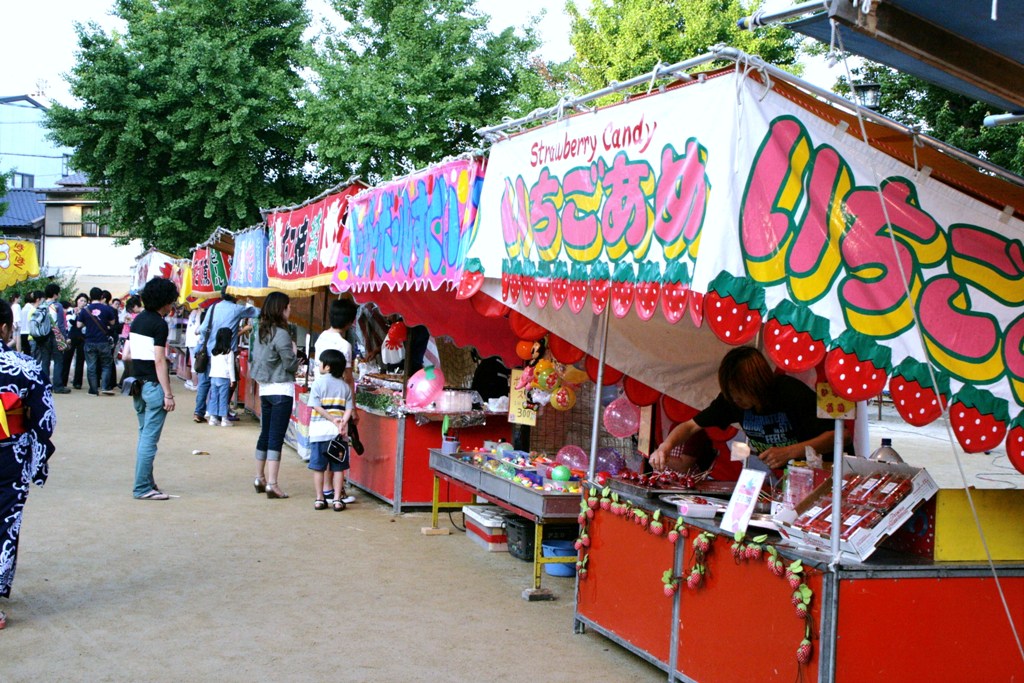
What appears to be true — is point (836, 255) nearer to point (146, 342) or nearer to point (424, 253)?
point (424, 253)

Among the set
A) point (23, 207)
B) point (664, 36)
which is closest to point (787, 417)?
point (664, 36)

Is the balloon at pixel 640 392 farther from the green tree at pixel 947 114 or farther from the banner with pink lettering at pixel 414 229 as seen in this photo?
the green tree at pixel 947 114

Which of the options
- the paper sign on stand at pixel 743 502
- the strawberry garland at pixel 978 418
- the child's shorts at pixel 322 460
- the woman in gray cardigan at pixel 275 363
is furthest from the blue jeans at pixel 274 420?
the strawberry garland at pixel 978 418

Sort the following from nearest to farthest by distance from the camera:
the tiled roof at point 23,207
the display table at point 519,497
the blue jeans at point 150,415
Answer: the display table at point 519,497 < the blue jeans at point 150,415 < the tiled roof at point 23,207

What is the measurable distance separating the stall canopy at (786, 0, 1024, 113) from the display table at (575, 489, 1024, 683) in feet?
6.98

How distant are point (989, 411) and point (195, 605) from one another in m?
4.77

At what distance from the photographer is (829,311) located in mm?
3930

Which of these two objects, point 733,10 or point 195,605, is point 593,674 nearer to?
point 195,605

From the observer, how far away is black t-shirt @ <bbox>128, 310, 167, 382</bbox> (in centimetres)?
928

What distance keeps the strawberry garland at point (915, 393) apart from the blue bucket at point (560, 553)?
12.5 ft

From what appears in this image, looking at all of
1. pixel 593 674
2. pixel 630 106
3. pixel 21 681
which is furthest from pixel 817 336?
pixel 21 681

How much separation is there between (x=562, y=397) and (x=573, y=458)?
447 millimetres

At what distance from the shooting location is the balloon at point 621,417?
7.51m

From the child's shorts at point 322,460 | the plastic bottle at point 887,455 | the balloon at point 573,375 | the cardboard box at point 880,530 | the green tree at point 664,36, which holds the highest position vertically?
the green tree at point 664,36
